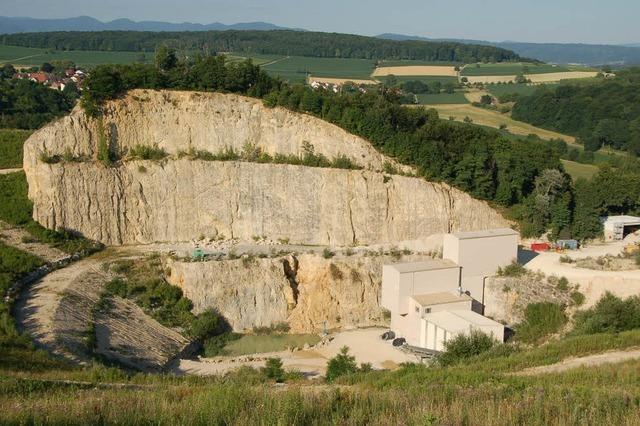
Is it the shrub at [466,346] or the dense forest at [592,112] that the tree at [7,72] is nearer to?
the dense forest at [592,112]

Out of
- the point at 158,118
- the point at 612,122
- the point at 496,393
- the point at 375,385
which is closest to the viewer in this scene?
the point at 496,393

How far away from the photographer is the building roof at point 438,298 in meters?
27.0

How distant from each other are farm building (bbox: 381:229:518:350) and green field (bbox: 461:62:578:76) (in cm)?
7178

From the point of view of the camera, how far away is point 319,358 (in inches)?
1067

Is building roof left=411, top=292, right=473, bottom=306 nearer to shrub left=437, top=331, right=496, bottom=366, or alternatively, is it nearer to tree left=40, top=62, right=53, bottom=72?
shrub left=437, top=331, right=496, bottom=366

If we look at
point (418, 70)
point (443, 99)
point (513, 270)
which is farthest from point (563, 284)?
point (418, 70)

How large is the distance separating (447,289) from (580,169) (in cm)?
2188

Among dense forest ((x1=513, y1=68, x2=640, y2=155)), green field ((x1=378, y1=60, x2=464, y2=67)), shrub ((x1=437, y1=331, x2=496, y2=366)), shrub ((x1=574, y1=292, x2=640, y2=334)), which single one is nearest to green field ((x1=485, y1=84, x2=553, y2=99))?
dense forest ((x1=513, y1=68, x2=640, y2=155))

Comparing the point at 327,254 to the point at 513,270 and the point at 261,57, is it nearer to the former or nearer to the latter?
the point at 513,270

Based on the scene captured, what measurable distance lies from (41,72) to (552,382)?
217 ft

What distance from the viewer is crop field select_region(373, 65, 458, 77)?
296 ft

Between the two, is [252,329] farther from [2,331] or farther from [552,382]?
[552,382]

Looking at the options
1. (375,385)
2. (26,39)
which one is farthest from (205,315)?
(26,39)

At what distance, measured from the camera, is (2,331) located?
870 inches
